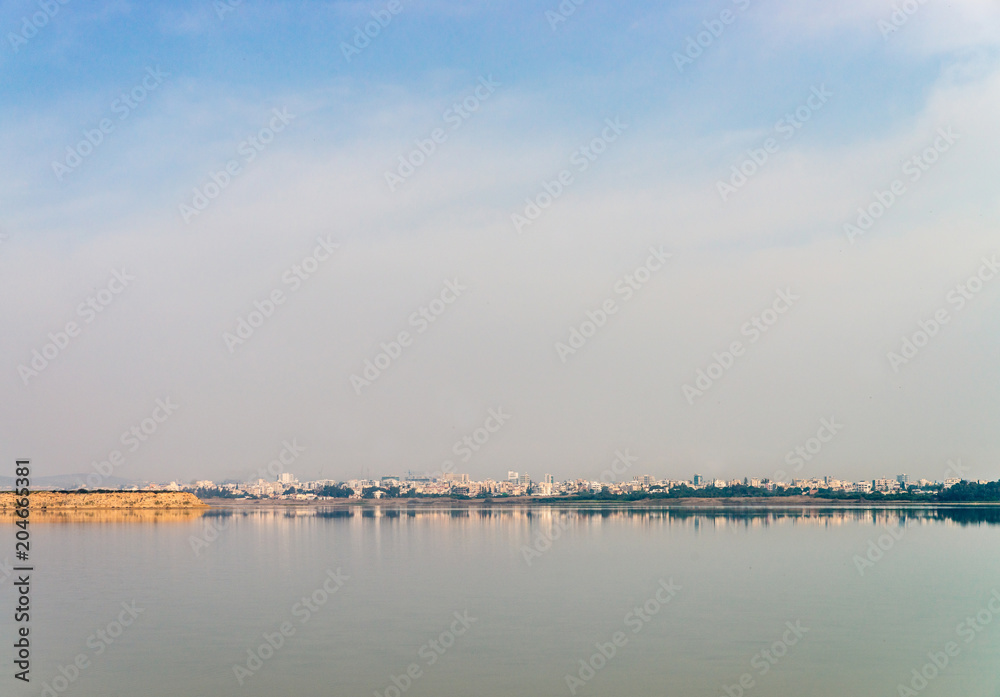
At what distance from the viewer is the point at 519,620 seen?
47.3 ft

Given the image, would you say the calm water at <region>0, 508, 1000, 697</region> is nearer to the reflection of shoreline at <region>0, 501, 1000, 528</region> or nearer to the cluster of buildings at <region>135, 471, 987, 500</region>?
the reflection of shoreline at <region>0, 501, 1000, 528</region>

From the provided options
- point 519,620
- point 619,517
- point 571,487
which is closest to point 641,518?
point 619,517

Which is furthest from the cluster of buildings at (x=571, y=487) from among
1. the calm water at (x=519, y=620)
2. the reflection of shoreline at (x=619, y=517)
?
the calm water at (x=519, y=620)

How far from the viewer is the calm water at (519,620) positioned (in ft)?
35.9

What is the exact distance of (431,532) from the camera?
122 ft

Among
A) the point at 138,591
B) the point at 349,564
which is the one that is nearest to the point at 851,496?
the point at 349,564

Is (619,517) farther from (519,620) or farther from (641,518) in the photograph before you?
(519,620)

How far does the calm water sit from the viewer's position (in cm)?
1093

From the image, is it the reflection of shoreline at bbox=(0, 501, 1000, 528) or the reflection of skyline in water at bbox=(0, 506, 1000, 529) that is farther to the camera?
the reflection of shoreline at bbox=(0, 501, 1000, 528)

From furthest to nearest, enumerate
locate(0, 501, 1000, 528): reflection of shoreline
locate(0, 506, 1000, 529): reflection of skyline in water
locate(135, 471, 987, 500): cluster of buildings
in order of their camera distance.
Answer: locate(135, 471, 987, 500): cluster of buildings < locate(0, 501, 1000, 528): reflection of shoreline < locate(0, 506, 1000, 529): reflection of skyline in water

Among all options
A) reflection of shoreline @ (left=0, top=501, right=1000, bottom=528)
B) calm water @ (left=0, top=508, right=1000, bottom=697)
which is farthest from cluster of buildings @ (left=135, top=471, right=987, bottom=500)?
calm water @ (left=0, top=508, right=1000, bottom=697)

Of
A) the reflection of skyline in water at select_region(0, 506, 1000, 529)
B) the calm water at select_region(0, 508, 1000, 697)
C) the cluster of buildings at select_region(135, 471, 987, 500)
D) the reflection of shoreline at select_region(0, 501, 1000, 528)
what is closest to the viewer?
the calm water at select_region(0, 508, 1000, 697)

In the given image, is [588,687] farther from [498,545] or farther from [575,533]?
[575,533]

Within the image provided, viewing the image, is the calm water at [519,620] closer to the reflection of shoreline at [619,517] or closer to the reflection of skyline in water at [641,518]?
the reflection of skyline in water at [641,518]
